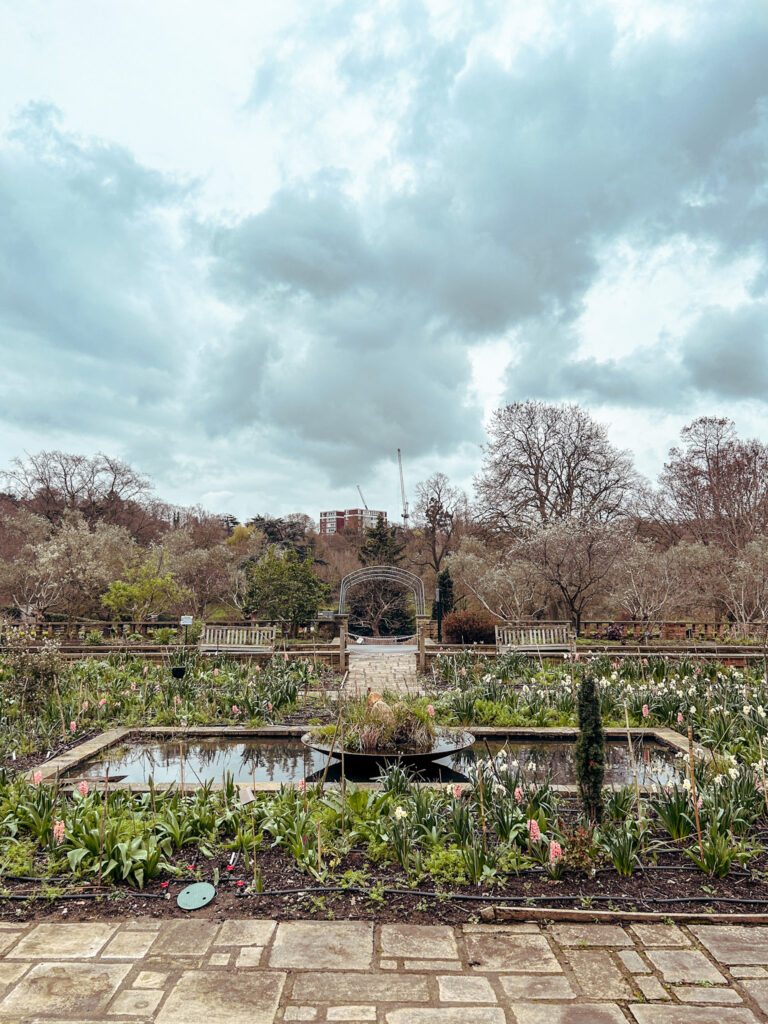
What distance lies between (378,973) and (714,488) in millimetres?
23798

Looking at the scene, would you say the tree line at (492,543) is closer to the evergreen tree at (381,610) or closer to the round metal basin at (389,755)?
the evergreen tree at (381,610)

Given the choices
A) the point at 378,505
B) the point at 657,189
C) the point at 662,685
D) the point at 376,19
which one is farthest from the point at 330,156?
the point at 378,505

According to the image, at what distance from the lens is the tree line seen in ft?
53.3

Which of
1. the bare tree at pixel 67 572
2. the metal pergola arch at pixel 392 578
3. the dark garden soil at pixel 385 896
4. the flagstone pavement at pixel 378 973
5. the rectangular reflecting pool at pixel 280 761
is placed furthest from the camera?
the bare tree at pixel 67 572

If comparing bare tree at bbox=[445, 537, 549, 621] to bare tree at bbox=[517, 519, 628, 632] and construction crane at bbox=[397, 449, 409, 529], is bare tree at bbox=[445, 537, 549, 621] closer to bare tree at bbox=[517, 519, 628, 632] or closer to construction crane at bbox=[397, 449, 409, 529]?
bare tree at bbox=[517, 519, 628, 632]

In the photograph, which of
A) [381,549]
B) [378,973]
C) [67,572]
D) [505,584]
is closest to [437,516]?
[381,549]

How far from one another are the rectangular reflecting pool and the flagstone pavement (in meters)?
2.30

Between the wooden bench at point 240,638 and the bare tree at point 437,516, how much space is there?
1352cm

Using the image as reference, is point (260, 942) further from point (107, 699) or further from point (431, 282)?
point (431, 282)

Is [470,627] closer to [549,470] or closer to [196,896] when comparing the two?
[549,470]

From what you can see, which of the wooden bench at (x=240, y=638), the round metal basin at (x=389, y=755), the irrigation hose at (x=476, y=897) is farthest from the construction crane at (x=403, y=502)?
the irrigation hose at (x=476, y=897)

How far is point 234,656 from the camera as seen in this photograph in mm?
11523

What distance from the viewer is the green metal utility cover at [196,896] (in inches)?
118

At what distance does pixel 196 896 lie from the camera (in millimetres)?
3055
